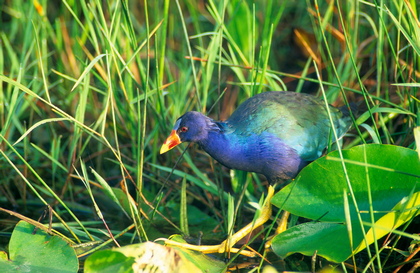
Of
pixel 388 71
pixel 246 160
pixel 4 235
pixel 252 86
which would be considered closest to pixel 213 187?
pixel 246 160

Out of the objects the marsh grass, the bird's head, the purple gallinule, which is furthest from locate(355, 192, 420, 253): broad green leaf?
the bird's head

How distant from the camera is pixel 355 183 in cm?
192

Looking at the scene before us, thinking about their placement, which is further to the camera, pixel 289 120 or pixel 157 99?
pixel 157 99

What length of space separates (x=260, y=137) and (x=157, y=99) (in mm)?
561

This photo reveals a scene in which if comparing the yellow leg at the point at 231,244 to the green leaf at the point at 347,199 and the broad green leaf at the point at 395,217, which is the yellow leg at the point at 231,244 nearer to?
the green leaf at the point at 347,199

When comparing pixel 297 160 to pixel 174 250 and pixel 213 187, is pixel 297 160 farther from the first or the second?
pixel 174 250

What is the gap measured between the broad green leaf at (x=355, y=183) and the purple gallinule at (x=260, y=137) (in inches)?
12.4

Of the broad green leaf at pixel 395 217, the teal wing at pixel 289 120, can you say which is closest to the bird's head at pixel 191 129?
the teal wing at pixel 289 120

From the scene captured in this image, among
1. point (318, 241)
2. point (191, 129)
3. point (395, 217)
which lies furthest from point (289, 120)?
point (395, 217)

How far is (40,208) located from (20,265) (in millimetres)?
902

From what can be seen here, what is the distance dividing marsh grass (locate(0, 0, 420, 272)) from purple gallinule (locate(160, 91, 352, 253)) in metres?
0.10

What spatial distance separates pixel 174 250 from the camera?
1.79 m

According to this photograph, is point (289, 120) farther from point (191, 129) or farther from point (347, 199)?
point (347, 199)

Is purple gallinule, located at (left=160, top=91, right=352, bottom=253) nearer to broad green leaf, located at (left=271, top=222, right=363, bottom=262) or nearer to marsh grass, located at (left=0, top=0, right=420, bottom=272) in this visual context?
marsh grass, located at (left=0, top=0, right=420, bottom=272)
